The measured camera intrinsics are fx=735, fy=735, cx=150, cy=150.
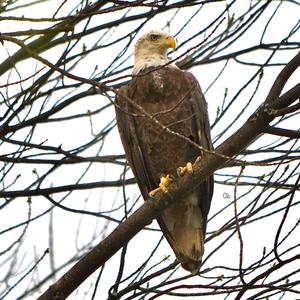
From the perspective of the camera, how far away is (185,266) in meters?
5.25

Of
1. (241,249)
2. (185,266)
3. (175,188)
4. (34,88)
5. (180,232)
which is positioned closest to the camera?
(241,249)

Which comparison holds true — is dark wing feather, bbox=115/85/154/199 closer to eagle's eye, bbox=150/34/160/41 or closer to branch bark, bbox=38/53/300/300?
eagle's eye, bbox=150/34/160/41

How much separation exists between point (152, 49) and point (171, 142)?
1.16 metres

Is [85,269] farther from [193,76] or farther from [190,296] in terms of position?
[193,76]

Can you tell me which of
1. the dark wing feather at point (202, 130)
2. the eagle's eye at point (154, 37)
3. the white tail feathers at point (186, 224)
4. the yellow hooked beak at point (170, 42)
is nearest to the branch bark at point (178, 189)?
the dark wing feather at point (202, 130)

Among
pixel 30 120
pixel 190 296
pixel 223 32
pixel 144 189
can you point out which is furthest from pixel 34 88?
pixel 190 296

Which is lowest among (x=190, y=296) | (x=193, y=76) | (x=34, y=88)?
(x=190, y=296)

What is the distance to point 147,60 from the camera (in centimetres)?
627

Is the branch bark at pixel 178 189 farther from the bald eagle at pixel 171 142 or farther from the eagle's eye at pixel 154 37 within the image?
the eagle's eye at pixel 154 37

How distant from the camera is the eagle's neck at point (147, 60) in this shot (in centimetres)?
617

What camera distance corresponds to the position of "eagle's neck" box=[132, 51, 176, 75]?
6.17 m

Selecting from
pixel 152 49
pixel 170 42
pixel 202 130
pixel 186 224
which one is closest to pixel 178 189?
pixel 202 130

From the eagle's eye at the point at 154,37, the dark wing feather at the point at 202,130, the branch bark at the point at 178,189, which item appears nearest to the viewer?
the branch bark at the point at 178,189

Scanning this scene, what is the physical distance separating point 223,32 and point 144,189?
1277mm
